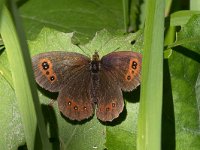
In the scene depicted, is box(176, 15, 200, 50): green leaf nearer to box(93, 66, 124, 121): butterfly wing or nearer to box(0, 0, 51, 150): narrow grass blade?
box(93, 66, 124, 121): butterfly wing

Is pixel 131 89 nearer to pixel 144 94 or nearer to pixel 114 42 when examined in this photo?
pixel 114 42

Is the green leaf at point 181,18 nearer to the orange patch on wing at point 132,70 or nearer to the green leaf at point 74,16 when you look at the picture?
the orange patch on wing at point 132,70

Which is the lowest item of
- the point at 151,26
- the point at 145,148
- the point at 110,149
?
the point at 110,149

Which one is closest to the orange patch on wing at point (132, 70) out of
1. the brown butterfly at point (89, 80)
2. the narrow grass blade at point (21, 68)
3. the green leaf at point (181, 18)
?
the brown butterfly at point (89, 80)

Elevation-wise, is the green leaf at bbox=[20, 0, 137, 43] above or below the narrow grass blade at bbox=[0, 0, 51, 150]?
below

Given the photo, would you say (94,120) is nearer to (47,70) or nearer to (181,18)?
(47,70)

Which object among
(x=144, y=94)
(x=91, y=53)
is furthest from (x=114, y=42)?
(x=144, y=94)

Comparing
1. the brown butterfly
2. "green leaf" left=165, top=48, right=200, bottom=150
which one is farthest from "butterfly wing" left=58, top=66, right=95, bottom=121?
"green leaf" left=165, top=48, right=200, bottom=150
